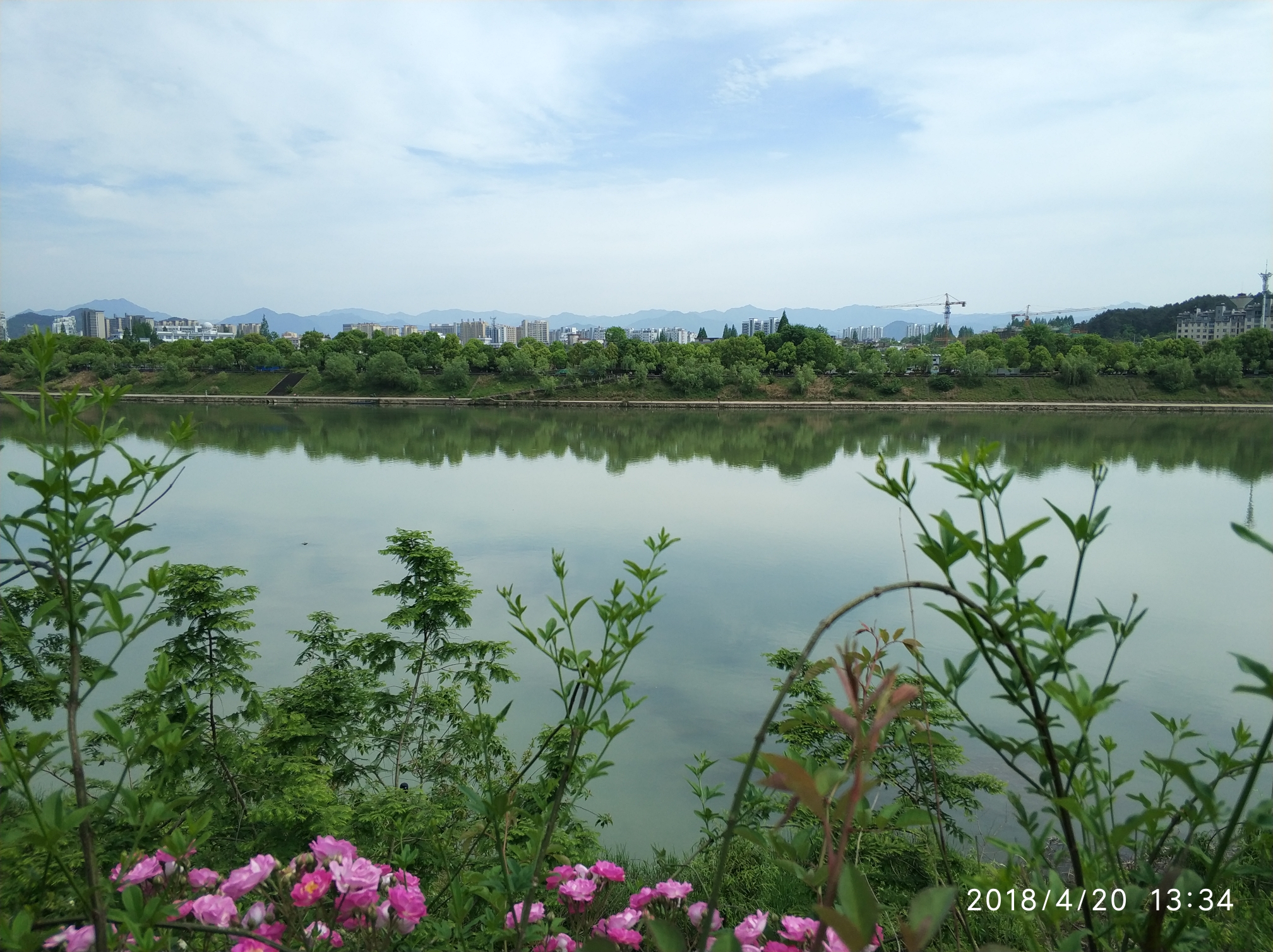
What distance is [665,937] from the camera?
622mm

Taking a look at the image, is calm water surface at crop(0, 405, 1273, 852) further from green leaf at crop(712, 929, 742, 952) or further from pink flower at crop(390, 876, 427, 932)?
pink flower at crop(390, 876, 427, 932)

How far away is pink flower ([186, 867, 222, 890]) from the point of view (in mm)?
1005

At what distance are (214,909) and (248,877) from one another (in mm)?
54

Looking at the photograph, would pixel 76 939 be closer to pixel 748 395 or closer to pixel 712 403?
pixel 712 403

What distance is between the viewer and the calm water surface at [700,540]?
6.12 metres

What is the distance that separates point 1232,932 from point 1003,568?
1.34 meters

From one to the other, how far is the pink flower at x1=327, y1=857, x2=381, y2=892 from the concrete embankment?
38.8 metres

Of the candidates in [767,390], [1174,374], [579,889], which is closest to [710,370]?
[767,390]

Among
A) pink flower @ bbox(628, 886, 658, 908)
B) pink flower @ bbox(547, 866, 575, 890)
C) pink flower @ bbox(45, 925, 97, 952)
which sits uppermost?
pink flower @ bbox(45, 925, 97, 952)

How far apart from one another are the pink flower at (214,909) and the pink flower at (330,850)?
0.32 feet

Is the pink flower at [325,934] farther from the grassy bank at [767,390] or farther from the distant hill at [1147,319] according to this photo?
the distant hill at [1147,319]

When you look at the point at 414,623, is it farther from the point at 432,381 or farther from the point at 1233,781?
the point at 432,381

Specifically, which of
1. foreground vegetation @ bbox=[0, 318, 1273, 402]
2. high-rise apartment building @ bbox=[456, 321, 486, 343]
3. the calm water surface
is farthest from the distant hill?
high-rise apartment building @ bbox=[456, 321, 486, 343]

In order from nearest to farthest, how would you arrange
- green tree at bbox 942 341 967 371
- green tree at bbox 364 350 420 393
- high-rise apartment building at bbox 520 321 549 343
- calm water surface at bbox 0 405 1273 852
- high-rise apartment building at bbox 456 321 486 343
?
calm water surface at bbox 0 405 1273 852 → green tree at bbox 364 350 420 393 → green tree at bbox 942 341 967 371 → high-rise apartment building at bbox 456 321 486 343 → high-rise apartment building at bbox 520 321 549 343
